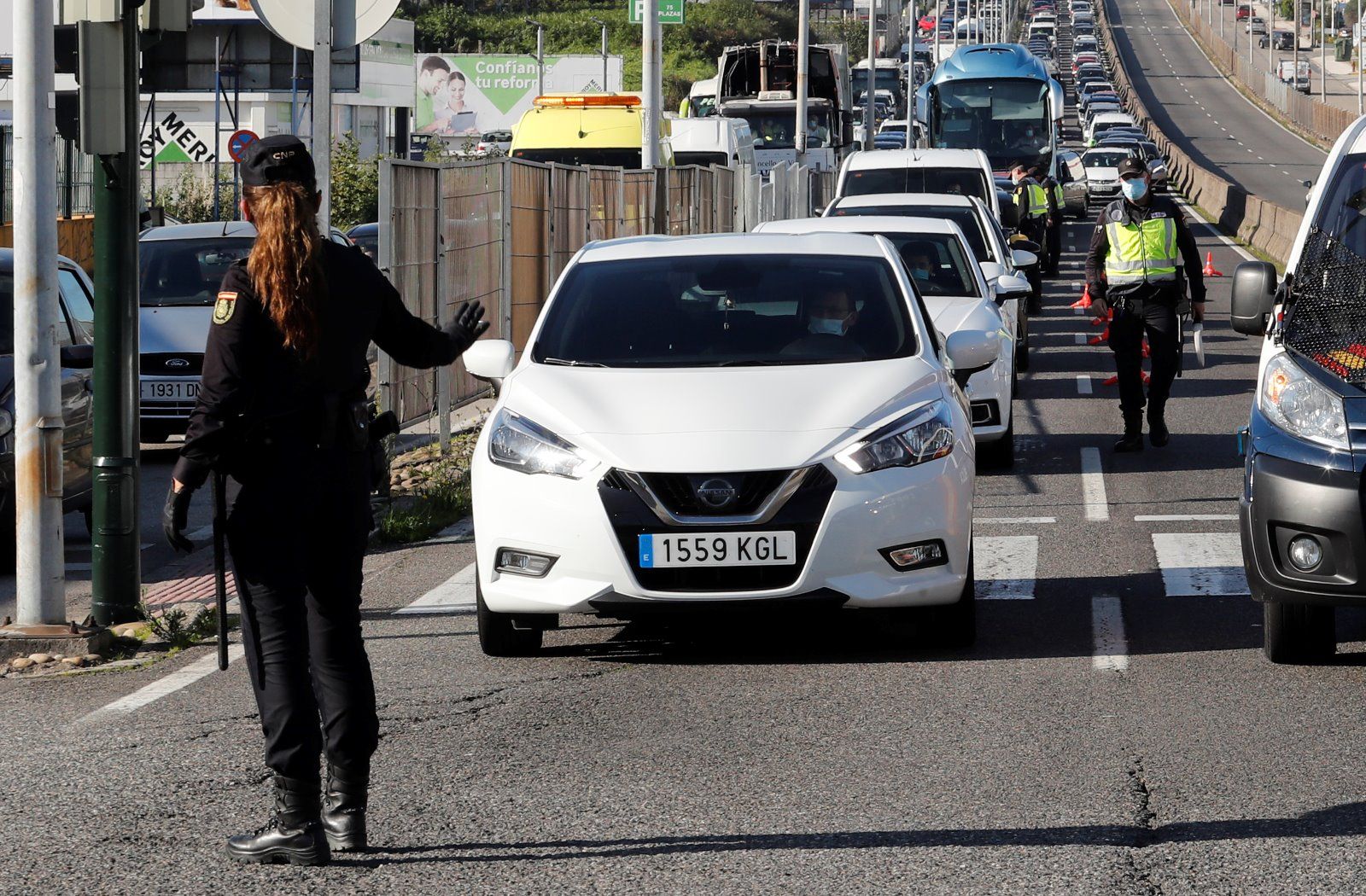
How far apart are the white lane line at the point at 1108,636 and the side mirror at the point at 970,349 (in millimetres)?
1121

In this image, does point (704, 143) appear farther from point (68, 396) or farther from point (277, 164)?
point (277, 164)

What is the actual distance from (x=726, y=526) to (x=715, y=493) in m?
0.12

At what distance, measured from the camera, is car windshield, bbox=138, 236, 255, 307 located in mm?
16406

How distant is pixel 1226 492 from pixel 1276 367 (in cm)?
522

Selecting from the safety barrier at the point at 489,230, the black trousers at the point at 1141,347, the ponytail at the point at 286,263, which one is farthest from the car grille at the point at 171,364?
the ponytail at the point at 286,263

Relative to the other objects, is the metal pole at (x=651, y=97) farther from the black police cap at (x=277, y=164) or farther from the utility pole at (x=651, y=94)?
the black police cap at (x=277, y=164)

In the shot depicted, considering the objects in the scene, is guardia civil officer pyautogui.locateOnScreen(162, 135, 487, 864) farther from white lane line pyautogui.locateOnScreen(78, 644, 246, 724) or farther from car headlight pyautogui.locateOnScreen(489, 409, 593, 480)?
car headlight pyautogui.locateOnScreen(489, 409, 593, 480)

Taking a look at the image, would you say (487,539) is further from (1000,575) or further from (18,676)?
(1000,575)

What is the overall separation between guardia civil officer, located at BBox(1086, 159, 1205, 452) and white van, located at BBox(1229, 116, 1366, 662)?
5947mm

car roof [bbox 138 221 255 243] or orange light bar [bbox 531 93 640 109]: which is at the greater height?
orange light bar [bbox 531 93 640 109]

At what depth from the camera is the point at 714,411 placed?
24.6ft

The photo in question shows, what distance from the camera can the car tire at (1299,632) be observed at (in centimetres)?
736

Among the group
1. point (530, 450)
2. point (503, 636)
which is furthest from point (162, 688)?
point (530, 450)

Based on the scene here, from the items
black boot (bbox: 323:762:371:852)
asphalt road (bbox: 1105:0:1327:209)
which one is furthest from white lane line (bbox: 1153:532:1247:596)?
asphalt road (bbox: 1105:0:1327:209)
